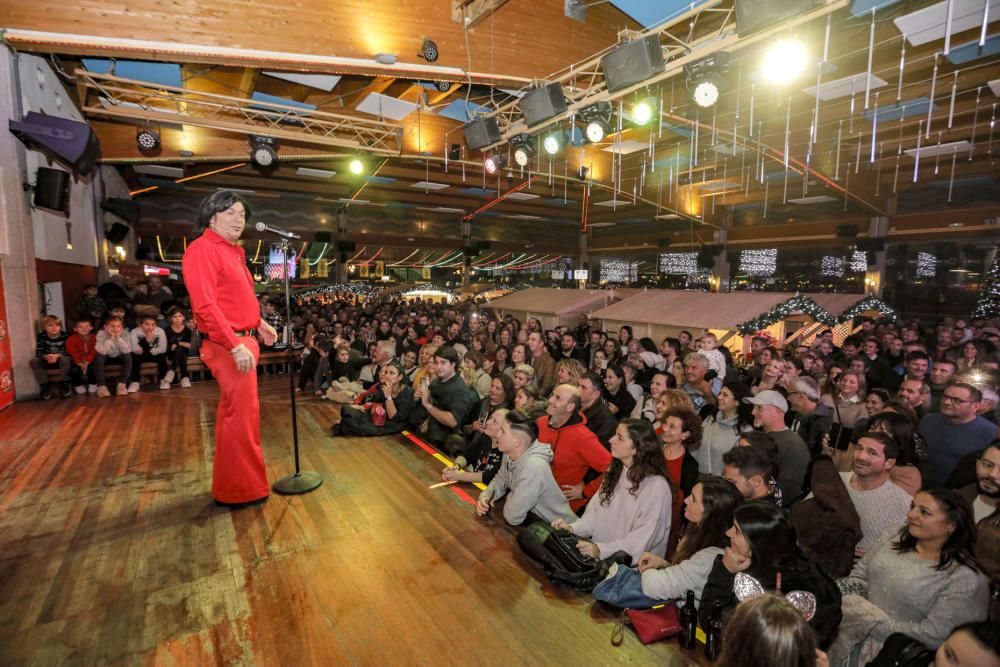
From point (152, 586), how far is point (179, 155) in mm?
8518

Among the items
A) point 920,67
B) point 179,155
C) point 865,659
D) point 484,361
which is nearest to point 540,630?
point 865,659

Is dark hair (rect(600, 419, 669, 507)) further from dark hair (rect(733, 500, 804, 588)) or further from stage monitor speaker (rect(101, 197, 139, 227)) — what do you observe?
stage monitor speaker (rect(101, 197, 139, 227))

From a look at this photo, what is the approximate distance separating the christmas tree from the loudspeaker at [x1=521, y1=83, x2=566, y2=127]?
11.9 metres

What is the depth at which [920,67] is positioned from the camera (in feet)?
20.4

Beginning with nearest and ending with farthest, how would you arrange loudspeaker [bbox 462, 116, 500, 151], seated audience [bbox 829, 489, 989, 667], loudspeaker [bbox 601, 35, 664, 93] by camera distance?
seated audience [bbox 829, 489, 989, 667] < loudspeaker [bbox 601, 35, 664, 93] < loudspeaker [bbox 462, 116, 500, 151]

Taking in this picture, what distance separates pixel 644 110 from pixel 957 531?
19.3ft

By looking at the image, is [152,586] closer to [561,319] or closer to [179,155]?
[179,155]

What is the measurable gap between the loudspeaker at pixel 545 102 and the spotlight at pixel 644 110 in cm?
97

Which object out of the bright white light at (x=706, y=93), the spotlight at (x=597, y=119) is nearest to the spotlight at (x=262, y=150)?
the spotlight at (x=597, y=119)

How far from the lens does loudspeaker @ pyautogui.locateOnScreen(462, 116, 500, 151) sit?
7543 millimetres

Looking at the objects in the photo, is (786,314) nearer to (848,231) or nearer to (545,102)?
(545,102)

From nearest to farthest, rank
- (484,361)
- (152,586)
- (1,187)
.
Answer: (152,586), (1,187), (484,361)

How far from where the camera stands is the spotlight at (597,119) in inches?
251

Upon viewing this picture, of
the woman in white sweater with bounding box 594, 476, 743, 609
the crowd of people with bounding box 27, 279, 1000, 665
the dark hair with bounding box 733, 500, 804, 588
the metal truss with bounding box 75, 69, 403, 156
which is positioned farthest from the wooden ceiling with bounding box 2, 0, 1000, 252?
the dark hair with bounding box 733, 500, 804, 588
